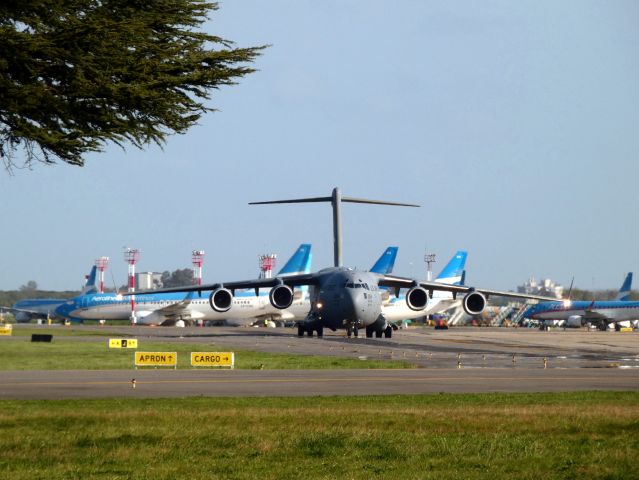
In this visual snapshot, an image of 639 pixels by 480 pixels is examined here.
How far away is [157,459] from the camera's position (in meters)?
14.7

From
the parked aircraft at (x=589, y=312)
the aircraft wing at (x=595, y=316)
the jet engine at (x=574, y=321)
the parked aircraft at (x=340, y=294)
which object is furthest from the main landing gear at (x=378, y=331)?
the jet engine at (x=574, y=321)

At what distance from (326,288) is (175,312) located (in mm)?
59089

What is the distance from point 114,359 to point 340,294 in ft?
69.5

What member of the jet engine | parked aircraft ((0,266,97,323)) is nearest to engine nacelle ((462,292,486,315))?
the jet engine

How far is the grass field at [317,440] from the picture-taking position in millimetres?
13766

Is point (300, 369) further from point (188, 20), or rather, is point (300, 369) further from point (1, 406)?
point (188, 20)

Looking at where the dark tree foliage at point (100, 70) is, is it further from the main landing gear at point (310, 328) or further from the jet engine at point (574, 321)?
the jet engine at point (574, 321)

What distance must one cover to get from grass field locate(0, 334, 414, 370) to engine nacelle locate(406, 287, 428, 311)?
53.0 feet

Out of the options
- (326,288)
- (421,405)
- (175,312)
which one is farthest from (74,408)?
(175,312)

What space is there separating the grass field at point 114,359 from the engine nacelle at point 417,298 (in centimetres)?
1614

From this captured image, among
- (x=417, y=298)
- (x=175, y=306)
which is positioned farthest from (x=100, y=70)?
(x=175, y=306)

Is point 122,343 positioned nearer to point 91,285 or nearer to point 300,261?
point 300,261

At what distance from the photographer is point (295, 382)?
30984mm

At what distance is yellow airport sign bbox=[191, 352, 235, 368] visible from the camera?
130 ft
